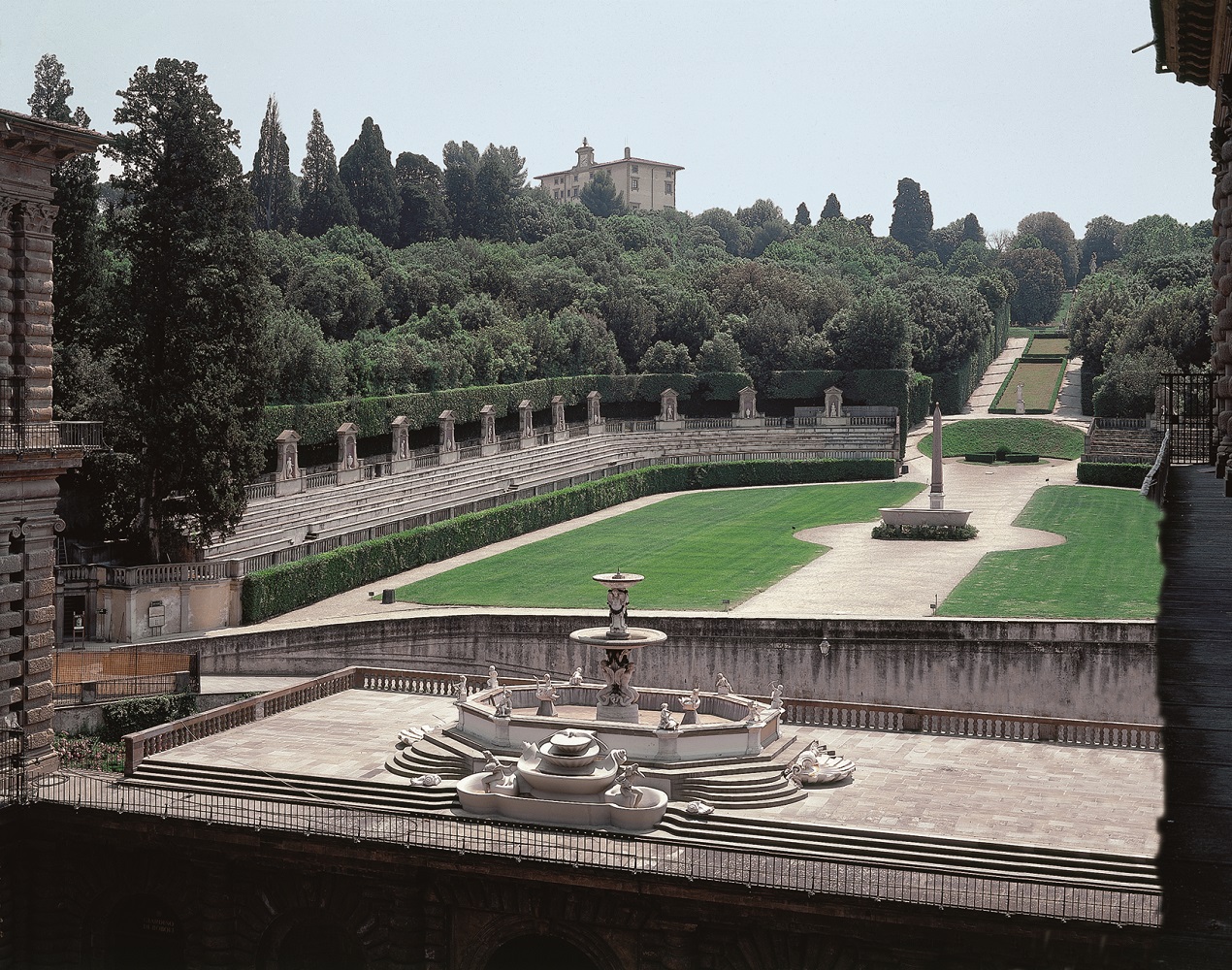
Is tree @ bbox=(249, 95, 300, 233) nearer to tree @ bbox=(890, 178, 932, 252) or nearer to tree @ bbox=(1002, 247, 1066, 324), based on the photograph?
tree @ bbox=(1002, 247, 1066, 324)

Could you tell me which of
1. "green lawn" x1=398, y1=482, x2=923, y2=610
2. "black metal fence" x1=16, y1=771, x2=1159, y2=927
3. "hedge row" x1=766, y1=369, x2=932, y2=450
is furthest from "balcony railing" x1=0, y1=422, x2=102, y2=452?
"hedge row" x1=766, y1=369, x2=932, y2=450

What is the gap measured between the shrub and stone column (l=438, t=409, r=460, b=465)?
2164 cm

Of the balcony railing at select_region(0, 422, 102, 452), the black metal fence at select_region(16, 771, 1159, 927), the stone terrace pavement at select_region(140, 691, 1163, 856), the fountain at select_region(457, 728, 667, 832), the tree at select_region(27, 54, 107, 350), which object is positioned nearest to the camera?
the black metal fence at select_region(16, 771, 1159, 927)

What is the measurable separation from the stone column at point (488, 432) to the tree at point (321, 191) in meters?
41.2

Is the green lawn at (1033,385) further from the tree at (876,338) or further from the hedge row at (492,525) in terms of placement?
the hedge row at (492,525)

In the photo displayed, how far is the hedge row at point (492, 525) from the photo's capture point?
51219 millimetres

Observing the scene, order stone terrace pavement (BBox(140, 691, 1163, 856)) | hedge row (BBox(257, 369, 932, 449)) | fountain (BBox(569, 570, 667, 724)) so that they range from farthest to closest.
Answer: hedge row (BBox(257, 369, 932, 449))
fountain (BBox(569, 570, 667, 724))
stone terrace pavement (BBox(140, 691, 1163, 856))

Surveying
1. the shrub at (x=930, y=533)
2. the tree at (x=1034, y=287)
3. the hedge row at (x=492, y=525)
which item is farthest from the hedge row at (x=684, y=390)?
the tree at (x=1034, y=287)

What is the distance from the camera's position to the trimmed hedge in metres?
38.1

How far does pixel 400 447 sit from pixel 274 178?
53972 mm

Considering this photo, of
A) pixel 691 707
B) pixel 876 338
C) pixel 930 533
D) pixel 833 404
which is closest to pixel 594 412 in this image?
pixel 833 404

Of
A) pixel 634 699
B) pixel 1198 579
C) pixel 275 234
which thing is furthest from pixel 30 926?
pixel 275 234

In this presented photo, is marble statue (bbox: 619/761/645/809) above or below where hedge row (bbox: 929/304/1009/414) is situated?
below

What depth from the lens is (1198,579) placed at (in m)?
13.2
